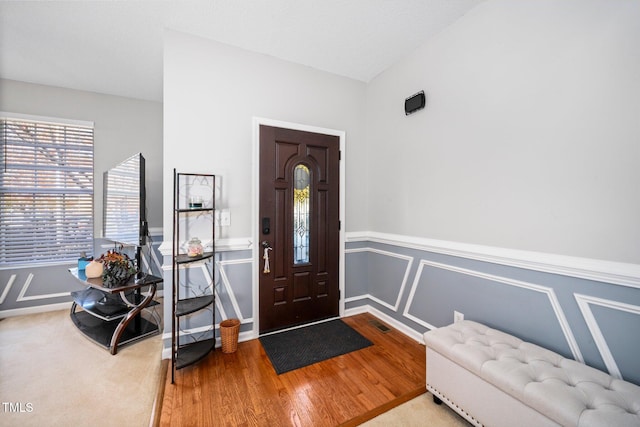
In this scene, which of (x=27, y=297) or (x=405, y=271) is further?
(x=27, y=297)

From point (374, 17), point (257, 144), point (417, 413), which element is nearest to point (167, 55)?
point (257, 144)

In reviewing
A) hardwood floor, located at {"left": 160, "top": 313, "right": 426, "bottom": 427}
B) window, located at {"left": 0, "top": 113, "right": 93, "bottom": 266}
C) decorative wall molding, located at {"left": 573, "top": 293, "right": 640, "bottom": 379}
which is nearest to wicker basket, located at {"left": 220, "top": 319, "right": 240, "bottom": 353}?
hardwood floor, located at {"left": 160, "top": 313, "right": 426, "bottom": 427}

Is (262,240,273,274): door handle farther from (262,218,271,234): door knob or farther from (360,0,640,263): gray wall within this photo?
(360,0,640,263): gray wall

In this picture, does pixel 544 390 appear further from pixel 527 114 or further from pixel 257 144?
pixel 257 144

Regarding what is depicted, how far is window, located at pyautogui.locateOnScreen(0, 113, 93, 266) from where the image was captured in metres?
3.19

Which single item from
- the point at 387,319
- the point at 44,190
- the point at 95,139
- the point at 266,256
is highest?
Result: the point at 95,139

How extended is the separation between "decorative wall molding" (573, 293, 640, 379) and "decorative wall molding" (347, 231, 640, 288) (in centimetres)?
12

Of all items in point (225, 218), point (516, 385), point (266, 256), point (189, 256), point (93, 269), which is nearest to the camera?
point (516, 385)

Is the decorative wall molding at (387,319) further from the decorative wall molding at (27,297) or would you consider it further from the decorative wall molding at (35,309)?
the decorative wall molding at (27,297)

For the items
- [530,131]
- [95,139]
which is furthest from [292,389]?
[95,139]

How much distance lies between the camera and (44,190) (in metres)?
3.34

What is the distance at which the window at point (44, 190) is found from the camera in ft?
10.5

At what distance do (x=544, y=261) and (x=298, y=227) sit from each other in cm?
211

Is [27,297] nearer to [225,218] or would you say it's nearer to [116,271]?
[116,271]
